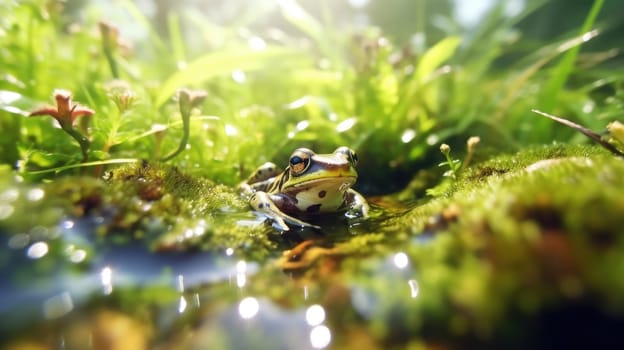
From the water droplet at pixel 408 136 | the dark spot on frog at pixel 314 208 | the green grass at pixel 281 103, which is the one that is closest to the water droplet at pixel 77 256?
the green grass at pixel 281 103

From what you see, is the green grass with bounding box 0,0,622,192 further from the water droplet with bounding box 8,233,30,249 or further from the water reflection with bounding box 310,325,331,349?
the water reflection with bounding box 310,325,331,349

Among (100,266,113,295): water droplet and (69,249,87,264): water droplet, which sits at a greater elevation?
(69,249,87,264): water droplet

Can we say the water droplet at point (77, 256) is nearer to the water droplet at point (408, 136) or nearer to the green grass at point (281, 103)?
the green grass at point (281, 103)

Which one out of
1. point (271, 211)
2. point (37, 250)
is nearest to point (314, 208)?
point (271, 211)

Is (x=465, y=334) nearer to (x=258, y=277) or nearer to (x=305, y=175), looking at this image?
(x=258, y=277)

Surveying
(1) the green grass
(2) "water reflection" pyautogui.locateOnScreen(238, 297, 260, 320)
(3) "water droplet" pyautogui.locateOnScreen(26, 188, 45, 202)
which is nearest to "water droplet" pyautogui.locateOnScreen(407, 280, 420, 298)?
(2) "water reflection" pyautogui.locateOnScreen(238, 297, 260, 320)
